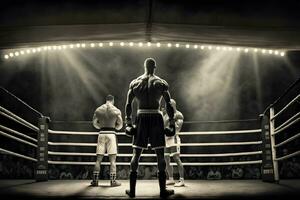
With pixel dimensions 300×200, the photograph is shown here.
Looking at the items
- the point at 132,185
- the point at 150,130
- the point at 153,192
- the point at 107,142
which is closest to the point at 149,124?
the point at 150,130

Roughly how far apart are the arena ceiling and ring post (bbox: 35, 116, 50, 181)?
2.82 m

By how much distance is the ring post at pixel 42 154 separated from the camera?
7184 millimetres

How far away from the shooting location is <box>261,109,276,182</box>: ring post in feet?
20.6

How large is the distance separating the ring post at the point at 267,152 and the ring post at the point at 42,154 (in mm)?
4829

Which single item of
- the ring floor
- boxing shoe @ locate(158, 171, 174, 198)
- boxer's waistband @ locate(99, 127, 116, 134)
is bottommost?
the ring floor

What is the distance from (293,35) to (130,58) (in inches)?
234

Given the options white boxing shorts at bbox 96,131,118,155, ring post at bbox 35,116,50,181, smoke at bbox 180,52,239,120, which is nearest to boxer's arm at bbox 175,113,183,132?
white boxing shorts at bbox 96,131,118,155

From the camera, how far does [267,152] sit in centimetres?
637

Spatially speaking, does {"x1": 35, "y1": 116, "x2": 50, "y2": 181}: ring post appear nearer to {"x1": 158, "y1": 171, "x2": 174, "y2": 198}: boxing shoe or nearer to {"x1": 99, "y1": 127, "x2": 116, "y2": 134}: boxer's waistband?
{"x1": 99, "y1": 127, "x2": 116, "y2": 134}: boxer's waistband

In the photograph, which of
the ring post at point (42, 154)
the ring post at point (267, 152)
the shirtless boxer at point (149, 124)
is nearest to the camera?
the shirtless boxer at point (149, 124)

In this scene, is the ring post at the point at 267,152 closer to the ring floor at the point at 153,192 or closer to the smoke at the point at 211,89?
the ring floor at the point at 153,192

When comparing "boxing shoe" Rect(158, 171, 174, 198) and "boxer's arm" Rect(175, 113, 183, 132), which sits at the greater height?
"boxer's arm" Rect(175, 113, 183, 132)

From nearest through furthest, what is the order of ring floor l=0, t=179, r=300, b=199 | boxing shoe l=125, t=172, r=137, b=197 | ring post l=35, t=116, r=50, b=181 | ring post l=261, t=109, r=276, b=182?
ring floor l=0, t=179, r=300, b=199 < boxing shoe l=125, t=172, r=137, b=197 < ring post l=261, t=109, r=276, b=182 < ring post l=35, t=116, r=50, b=181

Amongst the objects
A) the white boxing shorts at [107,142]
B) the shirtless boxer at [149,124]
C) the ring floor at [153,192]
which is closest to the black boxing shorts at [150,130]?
the shirtless boxer at [149,124]
